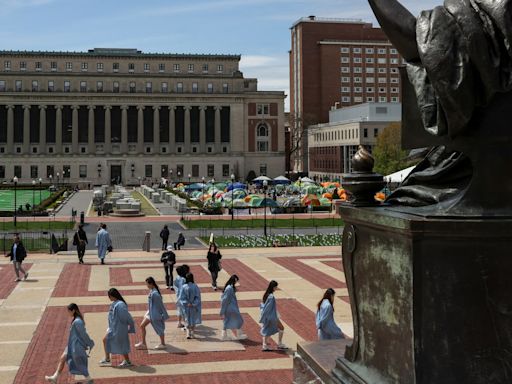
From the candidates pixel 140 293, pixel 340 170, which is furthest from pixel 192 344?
pixel 340 170

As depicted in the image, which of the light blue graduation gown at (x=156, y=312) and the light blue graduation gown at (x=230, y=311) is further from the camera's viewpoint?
the light blue graduation gown at (x=230, y=311)

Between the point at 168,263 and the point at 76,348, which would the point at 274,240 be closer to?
the point at 168,263

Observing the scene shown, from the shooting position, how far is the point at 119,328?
1272 centimetres

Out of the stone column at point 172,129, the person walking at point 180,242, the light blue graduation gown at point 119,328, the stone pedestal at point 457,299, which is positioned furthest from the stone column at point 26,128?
the stone pedestal at point 457,299

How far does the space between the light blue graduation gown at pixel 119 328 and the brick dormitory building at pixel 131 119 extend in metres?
111

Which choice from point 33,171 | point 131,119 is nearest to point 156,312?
point 33,171

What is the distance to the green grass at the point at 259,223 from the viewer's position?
44.0 meters

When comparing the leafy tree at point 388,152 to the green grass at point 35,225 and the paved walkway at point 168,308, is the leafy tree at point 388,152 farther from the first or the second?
the paved walkway at point 168,308

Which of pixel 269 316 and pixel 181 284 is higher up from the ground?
pixel 181 284

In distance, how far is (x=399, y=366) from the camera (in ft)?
18.7

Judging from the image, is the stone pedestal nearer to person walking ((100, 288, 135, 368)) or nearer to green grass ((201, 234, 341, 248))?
person walking ((100, 288, 135, 368))

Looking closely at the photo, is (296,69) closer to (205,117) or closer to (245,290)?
(205,117)

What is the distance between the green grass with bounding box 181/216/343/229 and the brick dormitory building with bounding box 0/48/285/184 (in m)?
77.0

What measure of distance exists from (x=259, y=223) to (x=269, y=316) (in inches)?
1256
